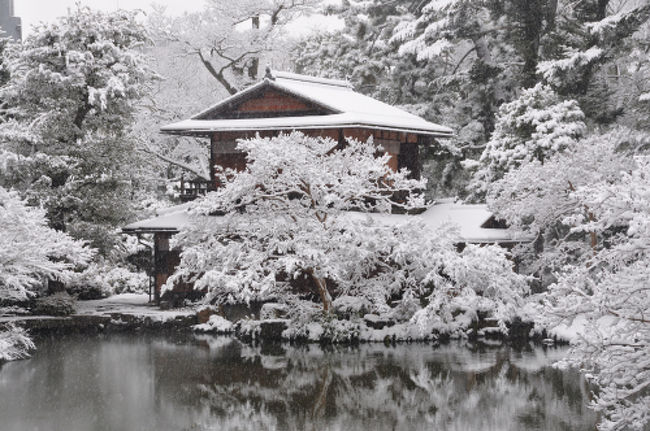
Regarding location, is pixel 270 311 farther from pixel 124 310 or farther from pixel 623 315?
pixel 623 315

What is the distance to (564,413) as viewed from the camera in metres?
11.9

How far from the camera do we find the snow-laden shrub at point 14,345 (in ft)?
55.8

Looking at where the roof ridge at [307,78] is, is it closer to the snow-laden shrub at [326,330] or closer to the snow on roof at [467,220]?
the snow on roof at [467,220]

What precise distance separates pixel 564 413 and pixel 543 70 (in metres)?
16.4

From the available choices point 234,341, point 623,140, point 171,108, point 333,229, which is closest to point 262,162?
point 333,229

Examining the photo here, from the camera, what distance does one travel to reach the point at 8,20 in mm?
28953

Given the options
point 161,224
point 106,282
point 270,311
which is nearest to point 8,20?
point 106,282

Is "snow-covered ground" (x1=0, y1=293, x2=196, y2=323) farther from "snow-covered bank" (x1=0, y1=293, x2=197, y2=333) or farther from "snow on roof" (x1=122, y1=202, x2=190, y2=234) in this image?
"snow on roof" (x1=122, y1=202, x2=190, y2=234)

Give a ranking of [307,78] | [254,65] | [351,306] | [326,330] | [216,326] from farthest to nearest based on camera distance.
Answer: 1. [254,65]
2. [307,78]
3. [216,326]
4. [351,306]
5. [326,330]

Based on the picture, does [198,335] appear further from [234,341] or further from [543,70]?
[543,70]

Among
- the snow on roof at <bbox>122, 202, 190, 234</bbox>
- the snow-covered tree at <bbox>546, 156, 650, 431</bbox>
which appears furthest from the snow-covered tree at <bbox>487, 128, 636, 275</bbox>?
the snow-covered tree at <bbox>546, 156, 650, 431</bbox>

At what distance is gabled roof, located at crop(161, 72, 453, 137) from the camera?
24.5 m

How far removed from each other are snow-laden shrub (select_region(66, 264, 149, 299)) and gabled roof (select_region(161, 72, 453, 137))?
6190mm

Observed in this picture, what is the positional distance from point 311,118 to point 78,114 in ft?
26.2
